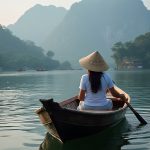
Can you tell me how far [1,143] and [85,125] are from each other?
103 inches

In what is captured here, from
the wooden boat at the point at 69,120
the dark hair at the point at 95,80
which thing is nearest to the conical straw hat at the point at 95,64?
the dark hair at the point at 95,80

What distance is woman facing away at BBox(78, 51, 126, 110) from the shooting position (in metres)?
11.4

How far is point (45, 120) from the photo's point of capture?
1078 cm

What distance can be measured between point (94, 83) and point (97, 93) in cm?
37

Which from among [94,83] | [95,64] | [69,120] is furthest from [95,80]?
[69,120]

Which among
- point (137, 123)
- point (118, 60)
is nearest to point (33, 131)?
point (137, 123)

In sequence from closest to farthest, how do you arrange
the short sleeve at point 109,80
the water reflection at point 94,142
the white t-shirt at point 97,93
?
the water reflection at point 94,142, the white t-shirt at point 97,93, the short sleeve at point 109,80

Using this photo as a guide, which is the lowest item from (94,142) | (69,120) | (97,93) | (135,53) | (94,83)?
(94,142)

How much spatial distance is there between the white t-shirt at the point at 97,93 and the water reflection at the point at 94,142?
103cm

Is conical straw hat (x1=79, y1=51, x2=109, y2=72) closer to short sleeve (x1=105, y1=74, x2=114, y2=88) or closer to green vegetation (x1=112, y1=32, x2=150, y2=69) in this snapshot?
short sleeve (x1=105, y1=74, x2=114, y2=88)

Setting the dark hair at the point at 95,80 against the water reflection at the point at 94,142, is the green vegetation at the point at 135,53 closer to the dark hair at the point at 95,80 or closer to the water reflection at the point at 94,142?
the water reflection at the point at 94,142

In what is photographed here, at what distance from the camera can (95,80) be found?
1146 cm

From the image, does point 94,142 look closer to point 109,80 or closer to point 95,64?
point 109,80

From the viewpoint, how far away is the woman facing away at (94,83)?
11375 mm
